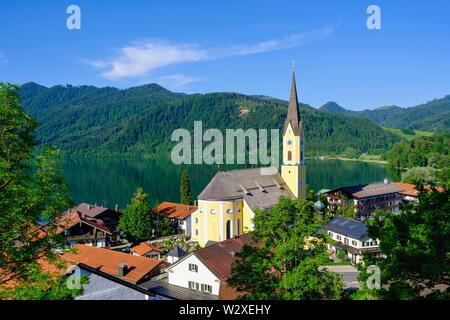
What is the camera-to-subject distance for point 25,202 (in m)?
10.3

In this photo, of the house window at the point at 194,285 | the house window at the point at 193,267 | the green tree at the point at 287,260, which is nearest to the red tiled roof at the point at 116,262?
the house window at the point at 194,285

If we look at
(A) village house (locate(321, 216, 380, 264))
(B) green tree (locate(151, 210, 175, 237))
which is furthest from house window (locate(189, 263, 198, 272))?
(B) green tree (locate(151, 210, 175, 237))

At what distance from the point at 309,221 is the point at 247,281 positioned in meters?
3.00

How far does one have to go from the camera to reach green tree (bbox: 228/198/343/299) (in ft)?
41.5

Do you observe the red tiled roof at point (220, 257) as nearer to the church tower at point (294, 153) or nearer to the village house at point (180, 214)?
the village house at point (180, 214)

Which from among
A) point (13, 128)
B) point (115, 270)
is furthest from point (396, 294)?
point (115, 270)

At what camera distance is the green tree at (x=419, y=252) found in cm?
970

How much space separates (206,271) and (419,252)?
17195 mm

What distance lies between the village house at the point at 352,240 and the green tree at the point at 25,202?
28688mm

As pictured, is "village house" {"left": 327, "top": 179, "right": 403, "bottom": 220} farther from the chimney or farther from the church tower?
the chimney

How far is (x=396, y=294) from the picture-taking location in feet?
31.9

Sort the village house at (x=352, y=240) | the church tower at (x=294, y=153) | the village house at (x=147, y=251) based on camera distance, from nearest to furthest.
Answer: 1. the village house at (x=147, y=251)
2. the village house at (x=352, y=240)
3. the church tower at (x=294, y=153)

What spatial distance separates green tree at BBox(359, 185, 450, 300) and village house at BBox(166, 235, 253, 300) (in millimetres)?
14512
